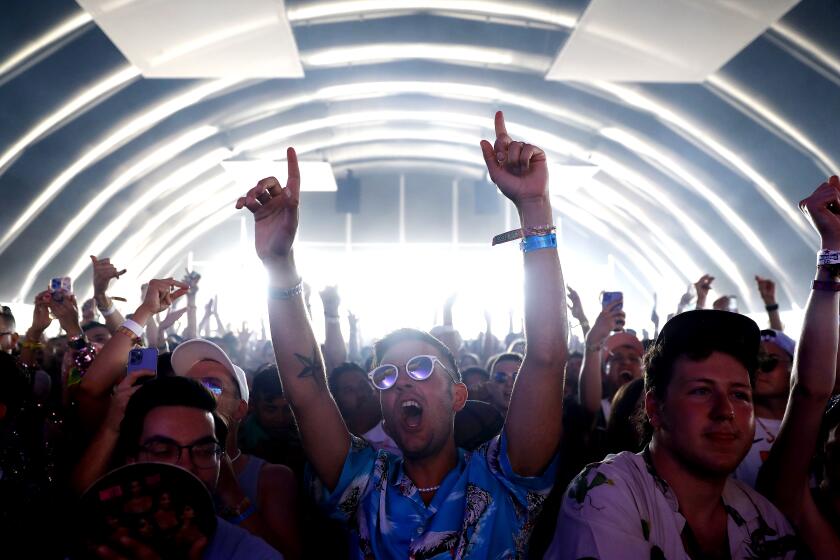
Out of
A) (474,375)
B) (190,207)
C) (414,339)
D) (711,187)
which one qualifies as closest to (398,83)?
(711,187)

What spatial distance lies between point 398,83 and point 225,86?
3321mm

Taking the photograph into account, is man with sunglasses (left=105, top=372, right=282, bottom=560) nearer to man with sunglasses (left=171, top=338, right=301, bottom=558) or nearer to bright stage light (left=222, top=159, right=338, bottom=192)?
man with sunglasses (left=171, top=338, right=301, bottom=558)

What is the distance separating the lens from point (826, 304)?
7.77 feet

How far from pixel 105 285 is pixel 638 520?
11.5ft

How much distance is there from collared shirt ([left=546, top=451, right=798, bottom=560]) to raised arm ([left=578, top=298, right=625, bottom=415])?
76.1 inches

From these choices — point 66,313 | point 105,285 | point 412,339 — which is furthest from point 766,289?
point 66,313

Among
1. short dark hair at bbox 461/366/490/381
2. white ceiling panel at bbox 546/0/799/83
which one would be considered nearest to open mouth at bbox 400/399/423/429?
short dark hair at bbox 461/366/490/381

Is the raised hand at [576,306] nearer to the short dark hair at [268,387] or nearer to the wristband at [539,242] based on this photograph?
the short dark hair at [268,387]

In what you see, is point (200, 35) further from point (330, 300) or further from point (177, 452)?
point (177, 452)

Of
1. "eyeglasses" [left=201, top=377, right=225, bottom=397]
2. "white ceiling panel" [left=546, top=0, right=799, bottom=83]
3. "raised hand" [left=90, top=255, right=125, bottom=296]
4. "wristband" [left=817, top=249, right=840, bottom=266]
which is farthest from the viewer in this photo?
"white ceiling panel" [left=546, top=0, right=799, bottom=83]

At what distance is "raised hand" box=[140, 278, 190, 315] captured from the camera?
3.38m

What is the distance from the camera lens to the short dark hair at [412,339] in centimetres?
251

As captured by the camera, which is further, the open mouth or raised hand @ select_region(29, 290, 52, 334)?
raised hand @ select_region(29, 290, 52, 334)

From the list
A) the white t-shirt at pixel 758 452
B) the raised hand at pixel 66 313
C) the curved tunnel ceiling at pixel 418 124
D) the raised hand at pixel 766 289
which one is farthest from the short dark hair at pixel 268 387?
the curved tunnel ceiling at pixel 418 124
